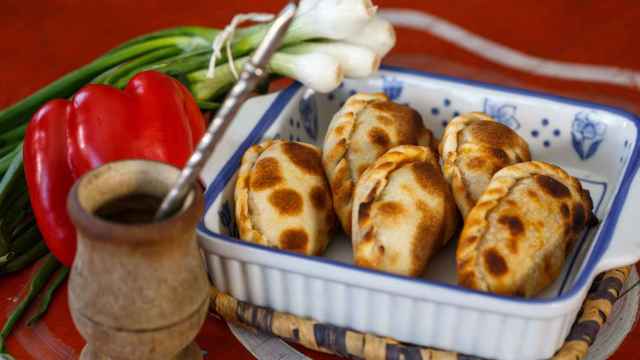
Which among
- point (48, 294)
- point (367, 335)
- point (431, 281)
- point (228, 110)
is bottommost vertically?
point (48, 294)

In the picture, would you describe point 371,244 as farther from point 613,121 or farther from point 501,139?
point 613,121

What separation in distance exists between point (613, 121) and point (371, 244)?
0.48m

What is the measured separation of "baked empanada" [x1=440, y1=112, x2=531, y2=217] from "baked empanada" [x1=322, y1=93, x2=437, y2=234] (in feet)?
0.21

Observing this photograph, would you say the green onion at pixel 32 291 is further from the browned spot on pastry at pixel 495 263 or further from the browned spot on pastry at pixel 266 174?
the browned spot on pastry at pixel 495 263

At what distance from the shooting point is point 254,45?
5.15 feet

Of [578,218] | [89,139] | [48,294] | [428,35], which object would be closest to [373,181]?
[578,218]

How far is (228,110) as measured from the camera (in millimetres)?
906

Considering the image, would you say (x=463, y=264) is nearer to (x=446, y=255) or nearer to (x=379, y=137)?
(x=446, y=255)

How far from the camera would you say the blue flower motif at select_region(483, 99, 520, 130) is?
142 centimetres

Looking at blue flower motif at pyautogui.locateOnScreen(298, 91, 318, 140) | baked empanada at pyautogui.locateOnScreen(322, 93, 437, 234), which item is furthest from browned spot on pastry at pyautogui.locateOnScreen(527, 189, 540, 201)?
blue flower motif at pyautogui.locateOnScreen(298, 91, 318, 140)

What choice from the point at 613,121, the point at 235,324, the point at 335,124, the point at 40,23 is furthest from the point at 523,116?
the point at 40,23

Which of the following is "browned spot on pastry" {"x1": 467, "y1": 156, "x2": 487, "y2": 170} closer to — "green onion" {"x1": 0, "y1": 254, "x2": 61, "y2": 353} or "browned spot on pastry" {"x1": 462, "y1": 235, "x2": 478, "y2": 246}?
"browned spot on pastry" {"x1": 462, "y1": 235, "x2": 478, "y2": 246}

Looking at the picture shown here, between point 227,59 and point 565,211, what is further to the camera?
point 227,59

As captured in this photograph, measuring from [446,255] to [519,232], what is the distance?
0.14 m
